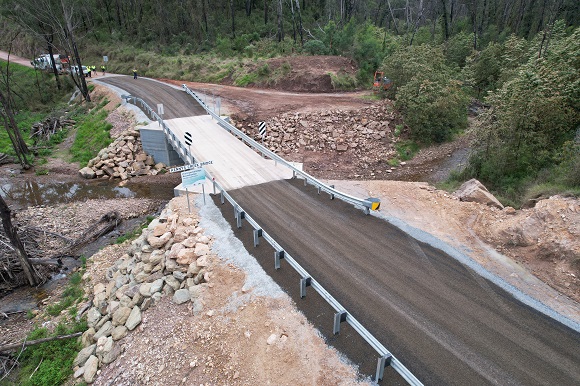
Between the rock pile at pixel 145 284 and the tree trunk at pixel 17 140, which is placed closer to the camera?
the rock pile at pixel 145 284

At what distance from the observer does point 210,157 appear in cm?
2027

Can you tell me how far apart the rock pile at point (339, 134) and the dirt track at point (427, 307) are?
13746 mm

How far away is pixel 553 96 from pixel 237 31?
4755cm

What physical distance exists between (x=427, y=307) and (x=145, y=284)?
8622mm

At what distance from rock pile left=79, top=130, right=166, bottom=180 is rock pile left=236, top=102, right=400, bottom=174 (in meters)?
7.53

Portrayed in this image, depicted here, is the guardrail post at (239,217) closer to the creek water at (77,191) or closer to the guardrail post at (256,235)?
the guardrail post at (256,235)

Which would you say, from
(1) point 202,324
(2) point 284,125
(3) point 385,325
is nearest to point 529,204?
(3) point 385,325

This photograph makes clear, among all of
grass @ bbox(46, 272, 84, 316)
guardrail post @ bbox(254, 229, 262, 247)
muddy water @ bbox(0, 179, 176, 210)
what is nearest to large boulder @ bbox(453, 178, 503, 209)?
guardrail post @ bbox(254, 229, 262, 247)

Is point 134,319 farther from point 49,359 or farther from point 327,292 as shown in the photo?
point 327,292

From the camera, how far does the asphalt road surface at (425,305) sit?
25.0ft

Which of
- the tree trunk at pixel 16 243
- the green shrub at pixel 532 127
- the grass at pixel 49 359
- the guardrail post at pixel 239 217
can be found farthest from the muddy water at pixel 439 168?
the tree trunk at pixel 16 243

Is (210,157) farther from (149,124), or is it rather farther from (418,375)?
(418,375)

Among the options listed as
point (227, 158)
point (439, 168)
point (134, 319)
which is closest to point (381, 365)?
point (134, 319)

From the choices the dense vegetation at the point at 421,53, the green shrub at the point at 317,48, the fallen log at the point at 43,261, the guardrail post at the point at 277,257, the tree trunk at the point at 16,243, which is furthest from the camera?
the green shrub at the point at 317,48
